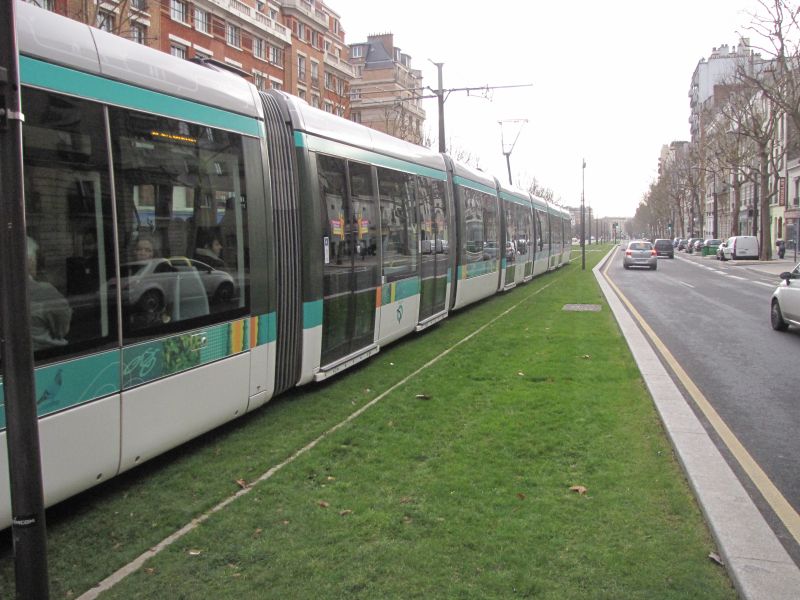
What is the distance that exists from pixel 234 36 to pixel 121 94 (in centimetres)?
4304

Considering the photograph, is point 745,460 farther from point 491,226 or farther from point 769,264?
point 769,264

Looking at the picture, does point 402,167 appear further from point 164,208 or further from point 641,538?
point 641,538

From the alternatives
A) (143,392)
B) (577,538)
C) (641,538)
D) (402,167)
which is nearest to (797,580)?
(641,538)

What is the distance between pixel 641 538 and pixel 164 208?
370 centimetres

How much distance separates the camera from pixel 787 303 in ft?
40.7

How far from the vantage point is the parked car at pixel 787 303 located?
12.1 m

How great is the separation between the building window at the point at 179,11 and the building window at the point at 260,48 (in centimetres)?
754

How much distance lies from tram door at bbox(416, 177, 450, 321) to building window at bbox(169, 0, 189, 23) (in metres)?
31.1

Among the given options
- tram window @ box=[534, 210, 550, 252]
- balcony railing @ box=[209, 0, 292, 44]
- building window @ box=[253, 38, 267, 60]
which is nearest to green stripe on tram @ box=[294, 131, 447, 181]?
tram window @ box=[534, 210, 550, 252]

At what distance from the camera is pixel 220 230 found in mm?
5426

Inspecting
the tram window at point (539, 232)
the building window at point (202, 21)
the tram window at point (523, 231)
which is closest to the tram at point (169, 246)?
the tram window at point (523, 231)

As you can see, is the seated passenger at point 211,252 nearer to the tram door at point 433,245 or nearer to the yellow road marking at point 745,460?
the yellow road marking at point 745,460

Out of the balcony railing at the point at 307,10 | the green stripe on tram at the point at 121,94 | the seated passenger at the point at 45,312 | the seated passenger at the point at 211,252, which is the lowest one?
the seated passenger at the point at 45,312

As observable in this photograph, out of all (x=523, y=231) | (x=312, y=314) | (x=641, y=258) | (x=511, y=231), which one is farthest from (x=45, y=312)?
(x=641, y=258)
